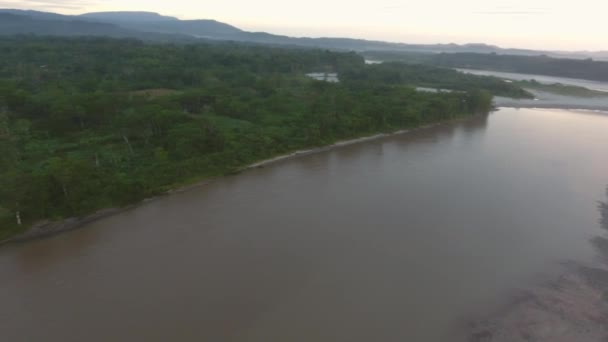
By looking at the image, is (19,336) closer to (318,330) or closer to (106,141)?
(318,330)

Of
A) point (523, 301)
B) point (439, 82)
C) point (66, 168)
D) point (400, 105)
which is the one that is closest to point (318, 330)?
point (523, 301)

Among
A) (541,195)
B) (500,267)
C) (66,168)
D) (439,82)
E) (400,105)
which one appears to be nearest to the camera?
(500,267)

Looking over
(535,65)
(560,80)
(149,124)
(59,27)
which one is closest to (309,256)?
(149,124)

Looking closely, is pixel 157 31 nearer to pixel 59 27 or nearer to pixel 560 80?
pixel 59 27

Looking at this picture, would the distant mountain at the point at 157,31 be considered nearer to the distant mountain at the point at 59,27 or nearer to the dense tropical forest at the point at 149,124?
the distant mountain at the point at 59,27

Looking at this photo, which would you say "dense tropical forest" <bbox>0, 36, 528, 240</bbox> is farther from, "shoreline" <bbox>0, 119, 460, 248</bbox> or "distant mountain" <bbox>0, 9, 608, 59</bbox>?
"distant mountain" <bbox>0, 9, 608, 59</bbox>

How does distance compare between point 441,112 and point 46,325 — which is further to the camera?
point 441,112

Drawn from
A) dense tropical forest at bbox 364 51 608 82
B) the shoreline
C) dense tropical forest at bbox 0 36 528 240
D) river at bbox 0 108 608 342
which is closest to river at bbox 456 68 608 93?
dense tropical forest at bbox 364 51 608 82

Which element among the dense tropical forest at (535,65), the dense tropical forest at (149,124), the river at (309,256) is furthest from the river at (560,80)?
the river at (309,256)
